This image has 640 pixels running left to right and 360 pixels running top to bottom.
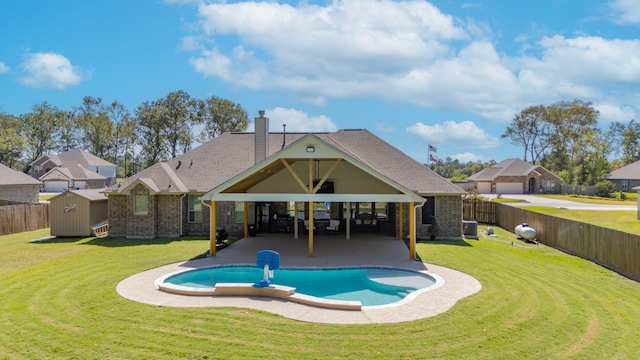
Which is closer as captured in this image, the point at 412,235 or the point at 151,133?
the point at 412,235

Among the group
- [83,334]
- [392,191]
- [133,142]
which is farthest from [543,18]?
[133,142]

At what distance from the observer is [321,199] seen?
13.4 meters

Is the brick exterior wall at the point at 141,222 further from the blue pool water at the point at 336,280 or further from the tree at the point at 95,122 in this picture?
the tree at the point at 95,122

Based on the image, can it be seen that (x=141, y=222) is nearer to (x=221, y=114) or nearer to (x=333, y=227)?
(x=333, y=227)

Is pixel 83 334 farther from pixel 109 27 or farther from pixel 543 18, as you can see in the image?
pixel 543 18

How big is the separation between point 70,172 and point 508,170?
2382 inches

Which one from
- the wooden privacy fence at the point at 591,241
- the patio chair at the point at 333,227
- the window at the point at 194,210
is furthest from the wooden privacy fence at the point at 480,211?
the window at the point at 194,210

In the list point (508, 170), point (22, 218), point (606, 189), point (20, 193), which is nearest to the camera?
point (22, 218)

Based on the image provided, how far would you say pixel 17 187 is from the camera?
2973cm

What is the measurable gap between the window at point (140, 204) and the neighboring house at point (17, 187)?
16308 millimetres

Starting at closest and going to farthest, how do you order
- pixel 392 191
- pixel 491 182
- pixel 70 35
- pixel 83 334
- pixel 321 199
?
pixel 83 334 → pixel 321 199 → pixel 392 191 → pixel 70 35 → pixel 491 182

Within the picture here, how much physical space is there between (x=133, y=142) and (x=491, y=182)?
55742 millimetres

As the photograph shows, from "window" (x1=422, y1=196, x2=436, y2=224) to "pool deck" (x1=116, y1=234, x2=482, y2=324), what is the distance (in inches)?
82.6

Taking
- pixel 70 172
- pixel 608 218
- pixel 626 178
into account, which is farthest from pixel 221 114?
pixel 626 178
